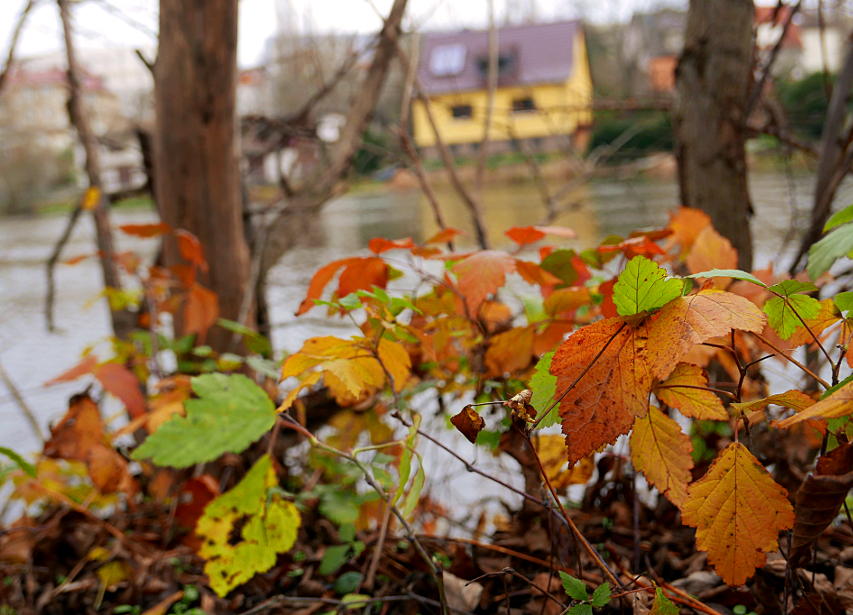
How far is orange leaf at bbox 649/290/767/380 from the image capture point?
1.22 ft

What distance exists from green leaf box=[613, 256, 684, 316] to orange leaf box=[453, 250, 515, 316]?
0.19 metres

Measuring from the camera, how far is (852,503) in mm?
699

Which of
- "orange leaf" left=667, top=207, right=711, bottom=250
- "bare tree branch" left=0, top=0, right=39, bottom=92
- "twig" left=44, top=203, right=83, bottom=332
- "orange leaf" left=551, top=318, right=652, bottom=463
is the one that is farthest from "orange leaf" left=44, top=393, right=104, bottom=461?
"bare tree branch" left=0, top=0, right=39, bottom=92

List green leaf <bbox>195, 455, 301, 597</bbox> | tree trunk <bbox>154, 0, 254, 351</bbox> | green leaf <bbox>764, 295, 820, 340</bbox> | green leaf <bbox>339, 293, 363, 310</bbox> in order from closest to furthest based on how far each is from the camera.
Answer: green leaf <bbox>764, 295, 820, 340</bbox> → green leaf <bbox>339, 293, 363, 310</bbox> → green leaf <bbox>195, 455, 301, 597</bbox> → tree trunk <bbox>154, 0, 254, 351</bbox>

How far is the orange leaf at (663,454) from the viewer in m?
0.47

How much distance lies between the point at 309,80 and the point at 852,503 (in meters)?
2.44

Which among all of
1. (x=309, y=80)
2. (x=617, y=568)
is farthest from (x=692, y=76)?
(x=309, y=80)

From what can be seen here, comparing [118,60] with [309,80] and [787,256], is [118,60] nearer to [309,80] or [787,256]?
[309,80]

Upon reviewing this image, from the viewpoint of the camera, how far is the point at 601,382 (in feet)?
1.35

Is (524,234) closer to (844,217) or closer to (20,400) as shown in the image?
(844,217)

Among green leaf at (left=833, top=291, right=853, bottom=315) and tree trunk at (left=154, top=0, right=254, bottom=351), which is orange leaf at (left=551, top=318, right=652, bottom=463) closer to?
green leaf at (left=833, top=291, right=853, bottom=315)

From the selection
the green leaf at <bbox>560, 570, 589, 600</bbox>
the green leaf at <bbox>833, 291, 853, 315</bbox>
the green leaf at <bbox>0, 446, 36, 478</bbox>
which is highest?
the green leaf at <bbox>833, 291, 853, 315</bbox>

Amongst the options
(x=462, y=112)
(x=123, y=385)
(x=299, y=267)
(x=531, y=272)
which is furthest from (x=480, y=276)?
(x=299, y=267)

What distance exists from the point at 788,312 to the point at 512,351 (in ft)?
1.15
